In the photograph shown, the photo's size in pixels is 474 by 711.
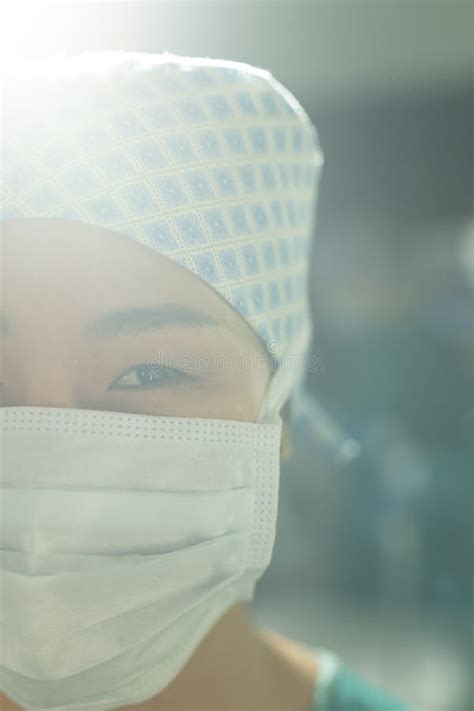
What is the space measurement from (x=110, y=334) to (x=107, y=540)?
0.26 meters

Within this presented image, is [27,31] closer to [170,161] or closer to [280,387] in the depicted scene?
[170,161]

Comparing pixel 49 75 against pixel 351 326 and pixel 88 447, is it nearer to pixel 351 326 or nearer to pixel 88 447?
pixel 88 447

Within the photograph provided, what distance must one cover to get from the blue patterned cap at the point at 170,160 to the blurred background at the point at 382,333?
365 millimetres

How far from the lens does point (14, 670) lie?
95 centimetres

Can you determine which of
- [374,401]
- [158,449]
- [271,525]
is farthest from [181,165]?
[374,401]

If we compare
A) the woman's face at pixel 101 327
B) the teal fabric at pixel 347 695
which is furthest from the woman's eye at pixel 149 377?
the teal fabric at pixel 347 695

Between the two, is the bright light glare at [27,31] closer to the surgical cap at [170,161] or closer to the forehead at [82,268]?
the surgical cap at [170,161]

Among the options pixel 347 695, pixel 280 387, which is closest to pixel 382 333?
pixel 347 695

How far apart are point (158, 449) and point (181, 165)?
0.38m

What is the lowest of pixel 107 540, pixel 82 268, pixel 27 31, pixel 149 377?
pixel 107 540

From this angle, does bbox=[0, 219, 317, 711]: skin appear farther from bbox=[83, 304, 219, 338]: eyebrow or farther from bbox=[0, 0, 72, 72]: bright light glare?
bbox=[0, 0, 72, 72]: bright light glare

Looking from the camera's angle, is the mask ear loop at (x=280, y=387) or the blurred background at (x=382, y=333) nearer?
the mask ear loop at (x=280, y=387)

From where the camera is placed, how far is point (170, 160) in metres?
1.02

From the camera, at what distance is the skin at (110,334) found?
3.12 feet
